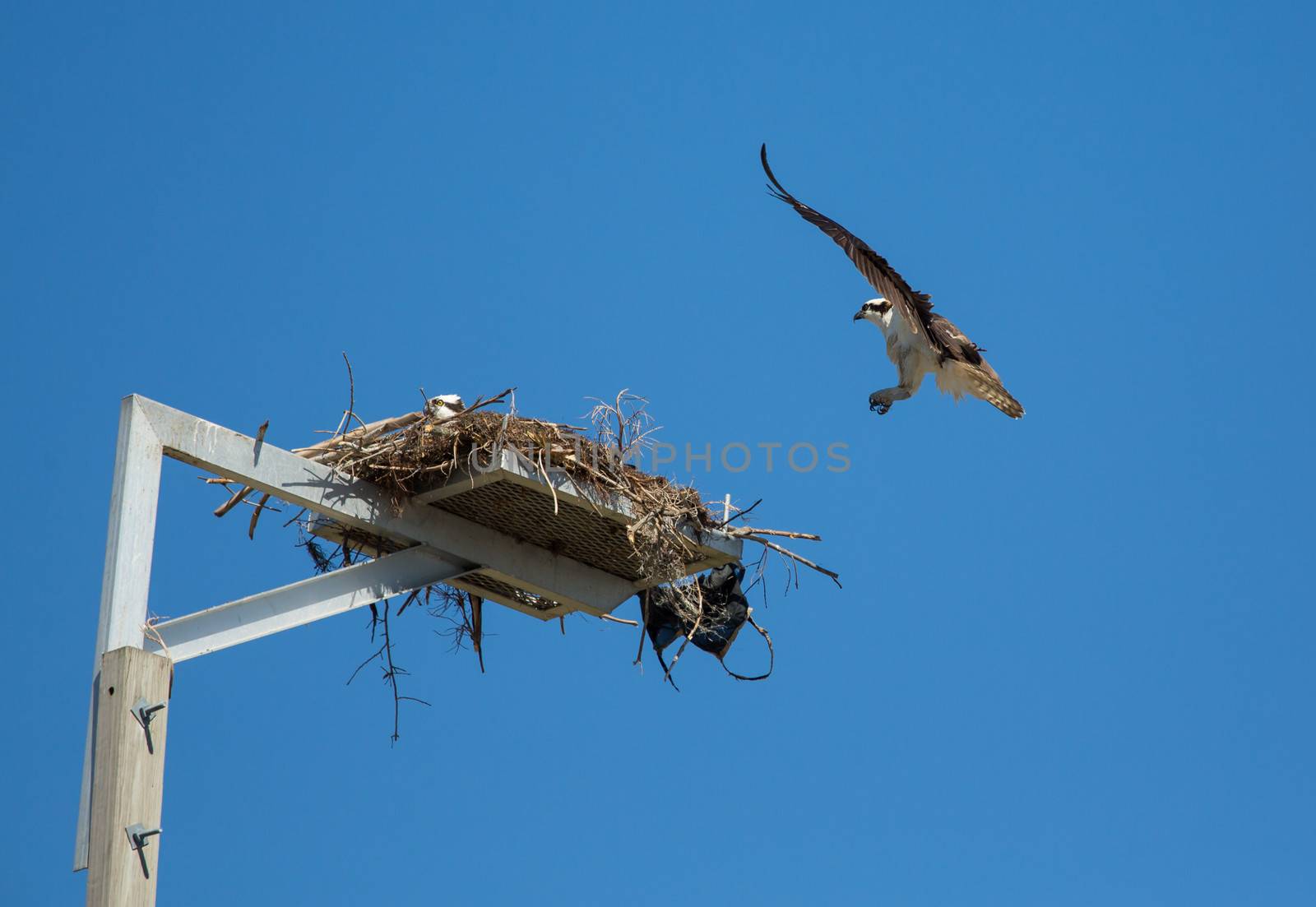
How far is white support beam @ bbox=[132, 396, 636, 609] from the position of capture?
7.94 meters

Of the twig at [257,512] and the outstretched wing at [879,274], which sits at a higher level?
the outstretched wing at [879,274]

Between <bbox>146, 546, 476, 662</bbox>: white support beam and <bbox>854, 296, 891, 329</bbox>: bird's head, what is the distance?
4633 millimetres

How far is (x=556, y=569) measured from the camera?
9.94 metres

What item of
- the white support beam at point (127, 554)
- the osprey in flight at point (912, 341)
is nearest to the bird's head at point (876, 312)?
the osprey in flight at point (912, 341)

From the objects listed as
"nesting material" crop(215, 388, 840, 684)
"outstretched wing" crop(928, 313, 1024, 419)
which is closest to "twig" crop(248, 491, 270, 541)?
"nesting material" crop(215, 388, 840, 684)

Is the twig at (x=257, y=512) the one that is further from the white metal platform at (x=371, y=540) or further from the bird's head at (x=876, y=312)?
the bird's head at (x=876, y=312)

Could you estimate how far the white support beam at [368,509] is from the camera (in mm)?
7941

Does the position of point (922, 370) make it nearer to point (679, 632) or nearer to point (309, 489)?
point (679, 632)

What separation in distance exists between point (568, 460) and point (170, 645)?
2375 millimetres

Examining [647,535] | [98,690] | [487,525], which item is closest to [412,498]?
[487,525]

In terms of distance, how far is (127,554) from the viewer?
720 cm

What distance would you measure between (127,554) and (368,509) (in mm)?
2068

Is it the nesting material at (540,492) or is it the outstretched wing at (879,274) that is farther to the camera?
the outstretched wing at (879,274)

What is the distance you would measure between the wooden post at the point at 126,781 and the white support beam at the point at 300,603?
0.35m
